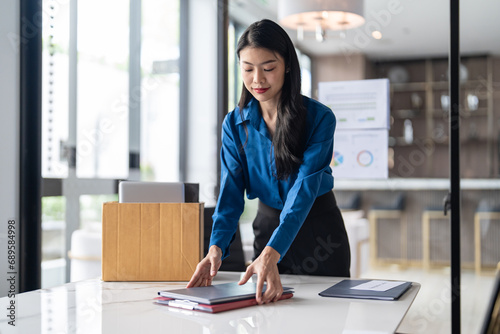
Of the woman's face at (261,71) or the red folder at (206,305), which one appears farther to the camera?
the woman's face at (261,71)

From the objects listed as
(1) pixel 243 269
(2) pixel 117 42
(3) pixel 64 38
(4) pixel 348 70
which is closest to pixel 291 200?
(1) pixel 243 269

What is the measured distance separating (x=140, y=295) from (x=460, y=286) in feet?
5.43

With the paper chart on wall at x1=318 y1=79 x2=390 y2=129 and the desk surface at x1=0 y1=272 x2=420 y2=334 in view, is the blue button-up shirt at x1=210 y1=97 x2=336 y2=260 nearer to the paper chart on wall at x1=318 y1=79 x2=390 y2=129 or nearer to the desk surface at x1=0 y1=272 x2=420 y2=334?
the desk surface at x1=0 y1=272 x2=420 y2=334

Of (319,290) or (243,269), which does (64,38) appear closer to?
(243,269)

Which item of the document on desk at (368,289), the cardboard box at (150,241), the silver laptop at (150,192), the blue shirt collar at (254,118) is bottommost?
the document on desk at (368,289)

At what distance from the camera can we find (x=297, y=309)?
41.6 inches

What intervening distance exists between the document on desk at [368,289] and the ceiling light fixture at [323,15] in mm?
1499

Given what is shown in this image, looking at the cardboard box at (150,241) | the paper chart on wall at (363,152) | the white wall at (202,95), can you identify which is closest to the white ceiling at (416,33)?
the paper chart on wall at (363,152)

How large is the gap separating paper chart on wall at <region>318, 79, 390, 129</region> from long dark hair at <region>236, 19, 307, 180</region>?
97 centimetres

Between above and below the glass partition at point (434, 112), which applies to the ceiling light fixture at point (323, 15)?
above

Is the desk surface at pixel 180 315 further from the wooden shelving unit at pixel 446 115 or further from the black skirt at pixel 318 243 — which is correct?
the wooden shelving unit at pixel 446 115

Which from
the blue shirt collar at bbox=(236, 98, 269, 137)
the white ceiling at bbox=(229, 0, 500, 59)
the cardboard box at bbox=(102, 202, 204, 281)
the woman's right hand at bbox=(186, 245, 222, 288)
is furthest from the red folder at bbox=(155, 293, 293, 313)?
the white ceiling at bbox=(229, 0, 500, 59)

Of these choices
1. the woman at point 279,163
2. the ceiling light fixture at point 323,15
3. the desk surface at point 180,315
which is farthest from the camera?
the ceiling light fixture at point 323,15

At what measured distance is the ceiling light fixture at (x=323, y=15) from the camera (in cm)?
247
